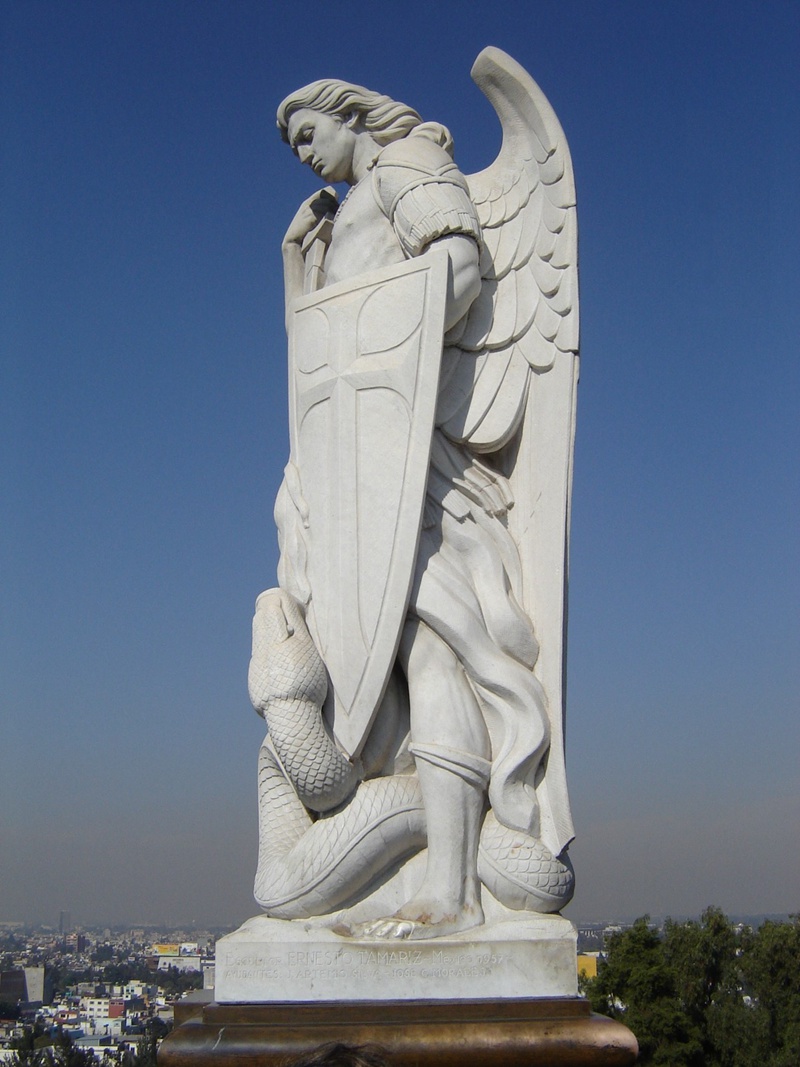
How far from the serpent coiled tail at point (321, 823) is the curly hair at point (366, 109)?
8.32 ft

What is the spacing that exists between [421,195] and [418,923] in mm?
3194

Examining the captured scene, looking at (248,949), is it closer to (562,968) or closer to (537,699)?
(562,968)

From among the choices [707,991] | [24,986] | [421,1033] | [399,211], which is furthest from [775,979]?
[399,211]

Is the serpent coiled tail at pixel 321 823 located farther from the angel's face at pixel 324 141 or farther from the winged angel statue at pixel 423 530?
the angel's face at pixel 324 141

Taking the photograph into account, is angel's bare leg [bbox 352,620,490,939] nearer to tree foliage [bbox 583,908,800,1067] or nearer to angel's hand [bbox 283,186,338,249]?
angel's hand [bbox 283,186,338,249]

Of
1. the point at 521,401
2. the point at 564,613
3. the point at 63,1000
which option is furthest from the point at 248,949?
the point at 63,1000

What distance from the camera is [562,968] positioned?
454 cm

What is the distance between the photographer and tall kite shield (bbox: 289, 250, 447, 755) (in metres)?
4.94

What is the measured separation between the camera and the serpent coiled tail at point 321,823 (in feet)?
15.4

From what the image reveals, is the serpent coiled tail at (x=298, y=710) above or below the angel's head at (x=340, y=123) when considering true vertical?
below

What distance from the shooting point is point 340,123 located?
5781mm

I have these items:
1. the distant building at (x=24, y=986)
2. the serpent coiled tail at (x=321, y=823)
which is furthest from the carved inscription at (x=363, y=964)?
the distant building at (x=24, y=986)

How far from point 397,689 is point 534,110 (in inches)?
114

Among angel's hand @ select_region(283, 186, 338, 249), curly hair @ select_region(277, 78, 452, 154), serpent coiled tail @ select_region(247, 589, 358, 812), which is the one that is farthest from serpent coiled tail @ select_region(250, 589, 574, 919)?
curly hair @ select_region(277, 78, 452, 154)
